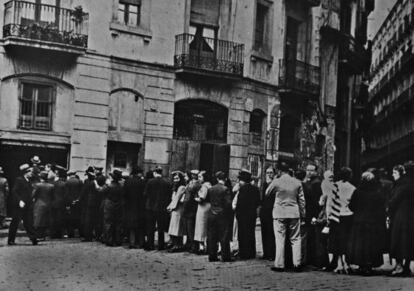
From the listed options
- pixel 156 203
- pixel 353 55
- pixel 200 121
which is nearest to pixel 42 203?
pixel 156 203

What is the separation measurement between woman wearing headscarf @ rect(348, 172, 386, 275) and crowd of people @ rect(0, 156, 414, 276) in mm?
16

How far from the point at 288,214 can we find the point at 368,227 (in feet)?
4.28

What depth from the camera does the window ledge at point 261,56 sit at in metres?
24.9

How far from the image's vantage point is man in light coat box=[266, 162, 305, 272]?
1187 centimetres

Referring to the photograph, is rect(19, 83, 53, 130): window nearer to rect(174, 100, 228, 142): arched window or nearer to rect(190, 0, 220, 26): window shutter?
rect(174, 100, 228, 142): arched window

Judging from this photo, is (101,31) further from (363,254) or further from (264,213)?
(363,254)

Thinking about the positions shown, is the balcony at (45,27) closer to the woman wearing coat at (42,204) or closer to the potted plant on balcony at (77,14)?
the potted plant on balcony at (77,14)

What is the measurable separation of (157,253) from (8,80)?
853 centimetres

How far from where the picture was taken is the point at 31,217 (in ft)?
51.6

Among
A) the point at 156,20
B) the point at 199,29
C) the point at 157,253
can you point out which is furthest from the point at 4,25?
the point at 157,253

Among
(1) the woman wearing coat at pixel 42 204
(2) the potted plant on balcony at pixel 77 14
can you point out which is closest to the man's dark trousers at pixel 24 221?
(1) the woman wearing coat at pixel 42 204

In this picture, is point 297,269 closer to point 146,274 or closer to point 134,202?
point 146,274

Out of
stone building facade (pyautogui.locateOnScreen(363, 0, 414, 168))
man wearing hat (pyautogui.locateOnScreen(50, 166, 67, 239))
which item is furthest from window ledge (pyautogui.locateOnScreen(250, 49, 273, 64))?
man wearing hat (pyautogui.locateOnScreen(50, 166, 67, 239))

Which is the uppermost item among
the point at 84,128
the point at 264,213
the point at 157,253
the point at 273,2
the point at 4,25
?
the point at 273,2
